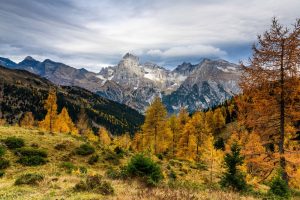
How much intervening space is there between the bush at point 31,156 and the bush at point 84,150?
14.4 ft

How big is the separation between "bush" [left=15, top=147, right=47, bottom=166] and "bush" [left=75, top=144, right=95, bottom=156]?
4.38 metres

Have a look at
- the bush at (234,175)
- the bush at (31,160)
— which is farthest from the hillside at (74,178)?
the bush at (234,175)

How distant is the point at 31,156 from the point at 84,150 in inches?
278

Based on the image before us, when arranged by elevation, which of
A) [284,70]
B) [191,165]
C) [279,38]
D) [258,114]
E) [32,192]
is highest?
[279,38]

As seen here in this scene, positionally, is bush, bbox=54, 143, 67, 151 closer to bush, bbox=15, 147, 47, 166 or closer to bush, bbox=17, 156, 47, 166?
bush, bbox=15, 147, 47, 166

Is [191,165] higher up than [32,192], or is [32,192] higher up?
[32,192]

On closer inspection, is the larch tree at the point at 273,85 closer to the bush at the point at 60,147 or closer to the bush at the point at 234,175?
the bush at the point at 234,175

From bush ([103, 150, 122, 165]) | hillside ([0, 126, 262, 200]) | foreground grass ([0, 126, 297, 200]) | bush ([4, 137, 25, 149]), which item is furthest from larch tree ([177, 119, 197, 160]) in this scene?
bush ([4, 137, 25, 149])

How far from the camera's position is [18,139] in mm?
32375

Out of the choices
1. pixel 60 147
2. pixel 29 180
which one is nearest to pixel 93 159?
pixel 60 147

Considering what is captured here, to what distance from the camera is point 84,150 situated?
1380 inches

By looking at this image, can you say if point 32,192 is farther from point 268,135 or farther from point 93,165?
point 93,165

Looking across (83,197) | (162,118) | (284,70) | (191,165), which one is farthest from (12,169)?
(162,118)

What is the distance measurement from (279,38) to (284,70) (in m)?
1.97
